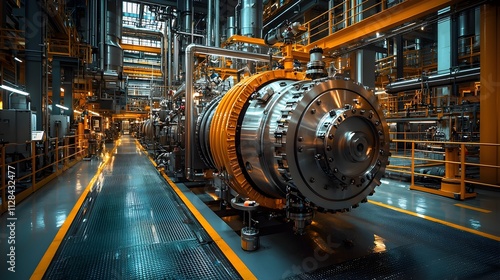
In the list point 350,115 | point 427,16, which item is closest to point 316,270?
point 350,115

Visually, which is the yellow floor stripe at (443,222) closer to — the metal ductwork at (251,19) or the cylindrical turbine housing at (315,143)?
the cylindrical turbine housing at (315,143)

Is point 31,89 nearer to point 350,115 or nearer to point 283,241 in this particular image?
point 283,241

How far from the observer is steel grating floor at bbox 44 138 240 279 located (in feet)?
8.66

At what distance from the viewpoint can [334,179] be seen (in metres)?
2.62

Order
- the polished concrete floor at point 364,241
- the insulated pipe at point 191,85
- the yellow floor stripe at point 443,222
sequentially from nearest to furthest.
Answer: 1. the polished concrete floor at point 364,241
2. the yellow floor stripe at point 443,222
3. the insulated pipe at point 191,85

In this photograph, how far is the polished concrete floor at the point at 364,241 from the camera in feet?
8.63

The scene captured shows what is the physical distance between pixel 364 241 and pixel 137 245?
8.86ft

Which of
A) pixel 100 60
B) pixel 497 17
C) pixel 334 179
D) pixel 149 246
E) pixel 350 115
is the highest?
pixel 100 60

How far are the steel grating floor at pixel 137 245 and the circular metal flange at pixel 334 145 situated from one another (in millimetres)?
1175

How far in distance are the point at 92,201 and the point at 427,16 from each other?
8332 millimetres

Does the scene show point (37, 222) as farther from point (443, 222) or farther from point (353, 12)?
point (353, 12)

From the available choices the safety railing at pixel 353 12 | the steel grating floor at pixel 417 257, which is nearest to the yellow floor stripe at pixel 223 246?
the steel grating floor at pixel 417 257

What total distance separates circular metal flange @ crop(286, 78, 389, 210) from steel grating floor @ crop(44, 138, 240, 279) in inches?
46.3

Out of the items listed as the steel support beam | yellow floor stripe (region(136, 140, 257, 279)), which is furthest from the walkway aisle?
the steel support beam
